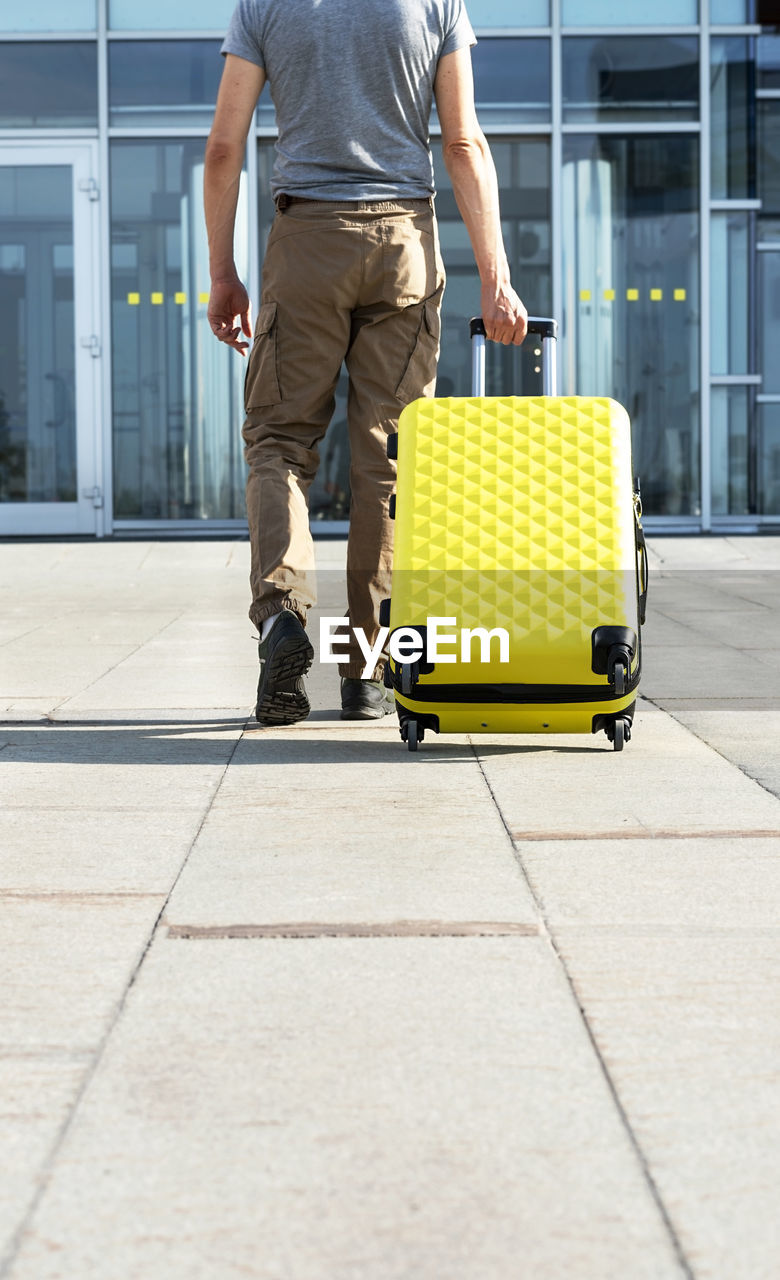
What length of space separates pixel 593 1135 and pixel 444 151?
294 cm

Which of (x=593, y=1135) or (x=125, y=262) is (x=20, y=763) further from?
(x=125, y=262)

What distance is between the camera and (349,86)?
148 inches

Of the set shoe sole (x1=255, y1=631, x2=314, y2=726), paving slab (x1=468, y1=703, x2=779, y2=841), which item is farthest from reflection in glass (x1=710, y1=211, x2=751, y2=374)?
shoe sole (x1=255, y1=631, x2=314, y2=726)

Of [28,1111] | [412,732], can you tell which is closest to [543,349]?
[412,732]

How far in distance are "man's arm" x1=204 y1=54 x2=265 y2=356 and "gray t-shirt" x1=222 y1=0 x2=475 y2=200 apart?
0.19 feet

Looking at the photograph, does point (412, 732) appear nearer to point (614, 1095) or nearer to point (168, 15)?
point (614, 1095)

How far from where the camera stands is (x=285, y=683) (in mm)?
3572

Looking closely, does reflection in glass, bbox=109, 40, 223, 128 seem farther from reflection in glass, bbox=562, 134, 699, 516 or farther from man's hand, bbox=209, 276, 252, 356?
man's hand, bbox=209, 276, 252, 356

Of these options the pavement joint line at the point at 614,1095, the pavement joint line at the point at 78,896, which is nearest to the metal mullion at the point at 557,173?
the pavement joint line at the point at 614,1095

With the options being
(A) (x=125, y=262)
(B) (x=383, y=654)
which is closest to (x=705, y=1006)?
(B) (x=383, y=654)

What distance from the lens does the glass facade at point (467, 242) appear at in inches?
445

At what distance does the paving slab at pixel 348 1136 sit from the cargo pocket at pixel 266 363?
6.56 feet

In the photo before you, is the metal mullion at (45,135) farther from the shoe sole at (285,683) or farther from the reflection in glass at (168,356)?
the shoe sole at (285,683)

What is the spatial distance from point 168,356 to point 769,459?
4216 mm
